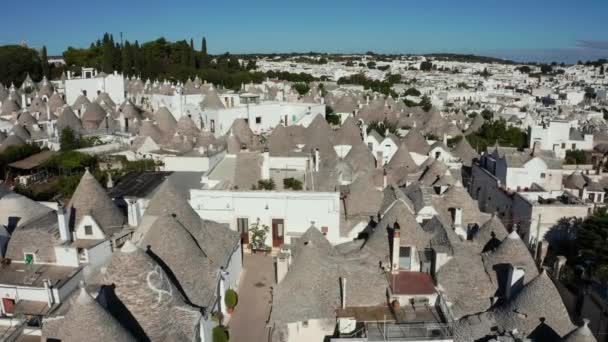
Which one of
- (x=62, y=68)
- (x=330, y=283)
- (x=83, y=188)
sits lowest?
(x=330, y=283)

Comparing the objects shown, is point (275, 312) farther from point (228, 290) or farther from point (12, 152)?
point (12, 152)

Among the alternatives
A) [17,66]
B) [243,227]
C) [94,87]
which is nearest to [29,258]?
[243,227]

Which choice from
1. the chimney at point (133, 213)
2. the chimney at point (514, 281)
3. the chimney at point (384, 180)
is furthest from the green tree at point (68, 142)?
the chimney at point (514, 281)

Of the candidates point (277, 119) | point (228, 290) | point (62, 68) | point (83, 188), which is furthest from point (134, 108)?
point (62, 68)

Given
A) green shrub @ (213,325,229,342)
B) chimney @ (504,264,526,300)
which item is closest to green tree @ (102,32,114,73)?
green shrub @ (213,325,229,342)

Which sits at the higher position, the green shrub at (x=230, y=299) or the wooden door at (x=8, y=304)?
the wooden door at (x=8, y=304)

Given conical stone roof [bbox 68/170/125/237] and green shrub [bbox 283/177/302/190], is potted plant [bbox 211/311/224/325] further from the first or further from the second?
green shrub [bbox 283/177/302/190]

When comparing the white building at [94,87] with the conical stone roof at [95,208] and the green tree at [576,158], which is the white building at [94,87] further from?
the green tree at [576,158]
